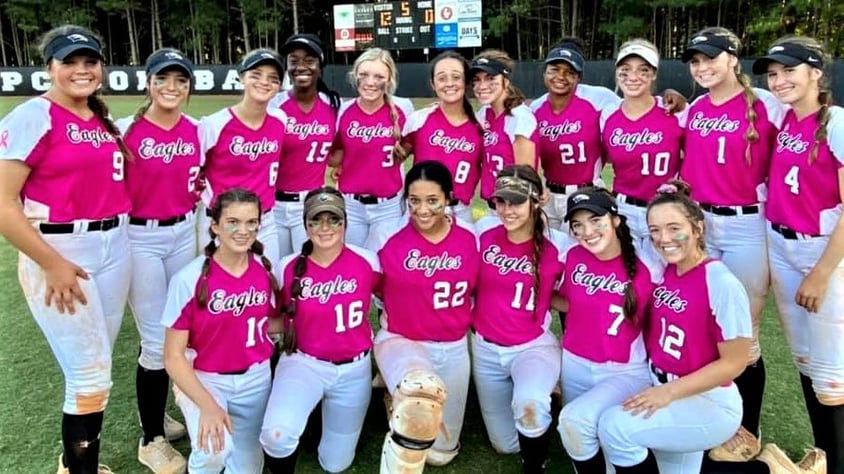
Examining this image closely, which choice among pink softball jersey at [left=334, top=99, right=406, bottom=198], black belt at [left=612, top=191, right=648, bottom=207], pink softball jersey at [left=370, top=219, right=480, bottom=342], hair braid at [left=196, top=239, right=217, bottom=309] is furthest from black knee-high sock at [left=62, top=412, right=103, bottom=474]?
black belt at [left=612, top=191, right=648, bottom=207]

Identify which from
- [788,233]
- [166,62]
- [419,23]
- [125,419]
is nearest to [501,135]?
[788,233]

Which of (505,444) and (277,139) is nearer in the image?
(505,444)

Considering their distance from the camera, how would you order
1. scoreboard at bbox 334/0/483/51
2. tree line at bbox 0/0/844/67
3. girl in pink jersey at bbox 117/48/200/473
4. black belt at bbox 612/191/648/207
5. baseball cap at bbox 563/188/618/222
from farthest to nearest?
tree line at bbox 0/0/844/67 < scoreboard at bbox 334/0/483/51 < black belt at bbox 612/191/648/207 < girl in pink jersey at bbox 117/48/200/473 < baseball cap at bbox 563/188/618/222

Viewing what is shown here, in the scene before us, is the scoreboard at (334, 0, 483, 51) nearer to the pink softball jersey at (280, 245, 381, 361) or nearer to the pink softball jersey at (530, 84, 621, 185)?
the pink softball jersey at (530, 84, 621, 185)

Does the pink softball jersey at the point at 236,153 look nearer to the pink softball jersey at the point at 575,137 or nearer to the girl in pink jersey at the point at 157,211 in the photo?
the girl in pink jersey at the point at 157,211

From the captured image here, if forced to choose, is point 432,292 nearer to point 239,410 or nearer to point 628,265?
point 628,265

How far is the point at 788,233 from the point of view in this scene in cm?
317

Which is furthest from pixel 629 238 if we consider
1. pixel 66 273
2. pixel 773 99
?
pixel 66 273

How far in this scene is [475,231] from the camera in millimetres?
3621

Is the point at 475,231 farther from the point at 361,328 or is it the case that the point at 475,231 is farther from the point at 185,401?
the point at 185,401

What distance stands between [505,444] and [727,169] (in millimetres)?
1766

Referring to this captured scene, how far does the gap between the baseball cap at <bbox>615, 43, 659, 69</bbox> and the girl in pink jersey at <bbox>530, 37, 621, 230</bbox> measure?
1.11ft

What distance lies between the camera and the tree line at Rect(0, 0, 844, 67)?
24094mm

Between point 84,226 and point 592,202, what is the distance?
220 cm
